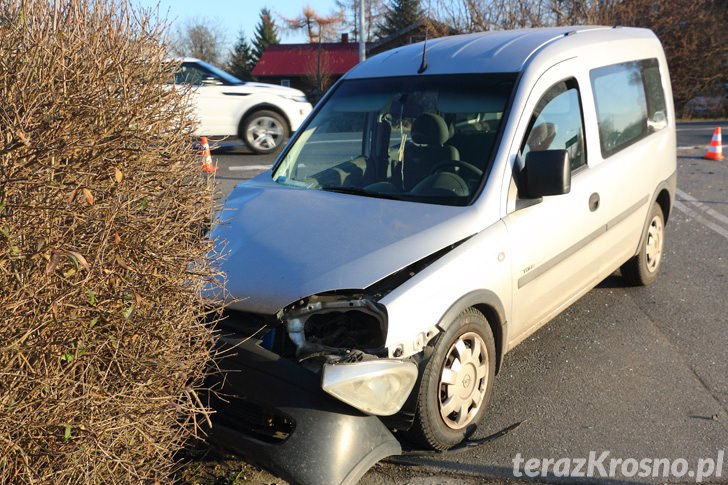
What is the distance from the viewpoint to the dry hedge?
85.6 inches

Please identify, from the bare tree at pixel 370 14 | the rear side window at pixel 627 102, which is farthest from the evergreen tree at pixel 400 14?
the rear side window at pixel 627 102

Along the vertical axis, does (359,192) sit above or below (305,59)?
below

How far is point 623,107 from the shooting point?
5.37m

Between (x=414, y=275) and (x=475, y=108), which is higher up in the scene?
(x=475, y=108)

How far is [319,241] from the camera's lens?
363 cm

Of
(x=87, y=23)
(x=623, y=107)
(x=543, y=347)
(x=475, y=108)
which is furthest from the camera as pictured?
(x=623, y=107)

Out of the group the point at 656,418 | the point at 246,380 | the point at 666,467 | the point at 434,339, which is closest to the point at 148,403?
the point at 246,380

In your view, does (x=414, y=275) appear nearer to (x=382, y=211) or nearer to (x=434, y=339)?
(x=434, y=339)

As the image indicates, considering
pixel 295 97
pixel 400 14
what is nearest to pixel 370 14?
pixel 400 14

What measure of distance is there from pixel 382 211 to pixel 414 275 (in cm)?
68

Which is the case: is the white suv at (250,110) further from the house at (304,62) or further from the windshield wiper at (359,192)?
the house at (304,62)

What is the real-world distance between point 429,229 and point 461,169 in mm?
667

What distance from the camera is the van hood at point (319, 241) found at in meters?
3.29

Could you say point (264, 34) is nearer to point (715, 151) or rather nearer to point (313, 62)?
point (313, 62)
